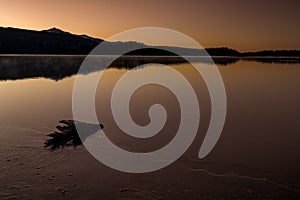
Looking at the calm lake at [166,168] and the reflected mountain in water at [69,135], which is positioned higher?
the reflected mountain in water at [69,135]

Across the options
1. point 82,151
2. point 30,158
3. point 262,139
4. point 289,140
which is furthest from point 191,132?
point 30,158

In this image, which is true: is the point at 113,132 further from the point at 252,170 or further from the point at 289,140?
the point at 289,140

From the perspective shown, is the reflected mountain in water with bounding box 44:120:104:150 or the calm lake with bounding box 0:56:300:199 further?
the reflected mountain in water with bounding box 44:120:104:150

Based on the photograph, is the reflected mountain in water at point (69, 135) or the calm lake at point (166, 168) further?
the reflected mountain in water at point (69, 135)

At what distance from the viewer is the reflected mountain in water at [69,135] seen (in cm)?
1422

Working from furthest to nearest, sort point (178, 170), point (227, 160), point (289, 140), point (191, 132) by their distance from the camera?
1. point (191, 132)
2. point (289, 140)
3. point (227, 160)
4. point (178, 170)

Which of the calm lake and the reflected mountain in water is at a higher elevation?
the reflected mountain in water

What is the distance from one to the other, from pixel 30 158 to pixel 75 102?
14359 millimetres

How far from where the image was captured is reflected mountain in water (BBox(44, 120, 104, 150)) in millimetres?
14217

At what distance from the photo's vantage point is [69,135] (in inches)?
596

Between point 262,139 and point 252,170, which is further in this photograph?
point 262,139

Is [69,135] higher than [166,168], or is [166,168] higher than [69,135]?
[69,135]

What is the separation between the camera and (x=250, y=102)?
89.9 ft

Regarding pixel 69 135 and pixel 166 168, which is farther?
pixel 69 135
